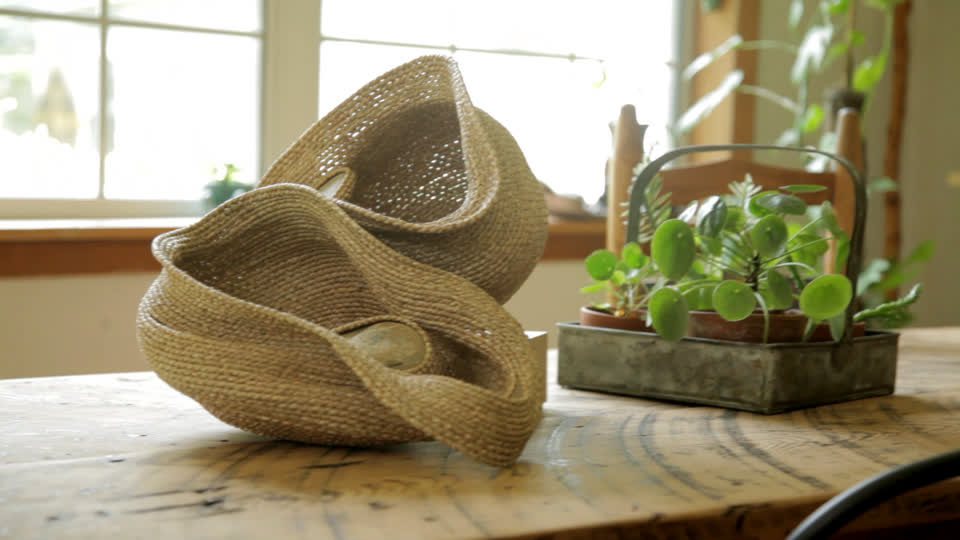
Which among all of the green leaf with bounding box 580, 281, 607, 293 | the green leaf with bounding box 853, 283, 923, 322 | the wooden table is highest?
the green leaf with bounding box 580, 281, 607, 293

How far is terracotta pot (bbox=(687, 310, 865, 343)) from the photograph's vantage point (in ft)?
2.57

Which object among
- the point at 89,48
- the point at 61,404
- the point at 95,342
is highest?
the point at 89,48

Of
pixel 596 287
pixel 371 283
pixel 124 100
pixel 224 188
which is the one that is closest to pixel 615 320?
pixel 596 287

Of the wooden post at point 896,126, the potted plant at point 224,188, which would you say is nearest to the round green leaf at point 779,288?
the potted plant at point 224,188

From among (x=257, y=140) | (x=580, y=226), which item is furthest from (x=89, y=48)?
(x=580, y=226)

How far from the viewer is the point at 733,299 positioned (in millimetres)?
735

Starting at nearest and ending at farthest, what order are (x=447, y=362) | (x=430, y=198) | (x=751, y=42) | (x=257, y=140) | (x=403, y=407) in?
1. (x=403, y=407)
2. (x=447, y=362)
3. (x=430, y=198)
4. (x=257, y=140)
5. (x=751, y=42)

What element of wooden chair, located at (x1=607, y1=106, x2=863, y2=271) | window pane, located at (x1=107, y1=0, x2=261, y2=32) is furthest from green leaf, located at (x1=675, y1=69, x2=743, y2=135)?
window pane, located at (x1=107, y1=0, x2=261, y2=32)

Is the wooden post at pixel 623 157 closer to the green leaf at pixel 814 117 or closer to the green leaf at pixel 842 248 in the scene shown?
the green leaf at pixel 842 248

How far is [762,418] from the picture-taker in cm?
75

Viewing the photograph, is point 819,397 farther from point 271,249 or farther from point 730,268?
point 271,249

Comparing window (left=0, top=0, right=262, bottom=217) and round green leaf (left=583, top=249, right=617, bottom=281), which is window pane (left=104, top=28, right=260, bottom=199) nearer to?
window (left=0, top=0, right=262, bottom=217)

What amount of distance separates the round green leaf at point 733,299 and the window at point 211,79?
5.71ft

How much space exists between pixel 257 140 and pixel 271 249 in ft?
5.64
